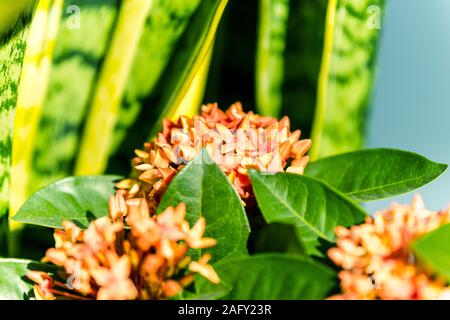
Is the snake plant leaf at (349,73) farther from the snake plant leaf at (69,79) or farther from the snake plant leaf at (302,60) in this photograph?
the snake plant leaf at (69,79)

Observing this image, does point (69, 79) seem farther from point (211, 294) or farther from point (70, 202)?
point (211, 294)

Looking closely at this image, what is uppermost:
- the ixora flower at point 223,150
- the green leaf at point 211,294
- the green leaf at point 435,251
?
the ixora flower at point 223,150

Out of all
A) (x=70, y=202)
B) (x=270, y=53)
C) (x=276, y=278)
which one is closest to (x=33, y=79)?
(x=70, y=202)

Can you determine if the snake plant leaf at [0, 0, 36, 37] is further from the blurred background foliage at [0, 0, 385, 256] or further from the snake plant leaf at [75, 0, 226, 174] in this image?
the snake plant leaf at [75, 0, 226, 174]

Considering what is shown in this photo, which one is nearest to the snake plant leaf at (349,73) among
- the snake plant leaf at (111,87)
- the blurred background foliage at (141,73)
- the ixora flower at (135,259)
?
the blurred background foliage at (141,73)

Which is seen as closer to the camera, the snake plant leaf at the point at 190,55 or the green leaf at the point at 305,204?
the green leaf at the point at 305,204

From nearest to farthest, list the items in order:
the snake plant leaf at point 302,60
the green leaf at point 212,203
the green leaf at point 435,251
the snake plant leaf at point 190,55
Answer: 1. the green leaf at point 435,251
2. the green leaf at point 212,203
3. the snake plant leaf at point 190,55
4. the snake plant leaf at point 302,60
